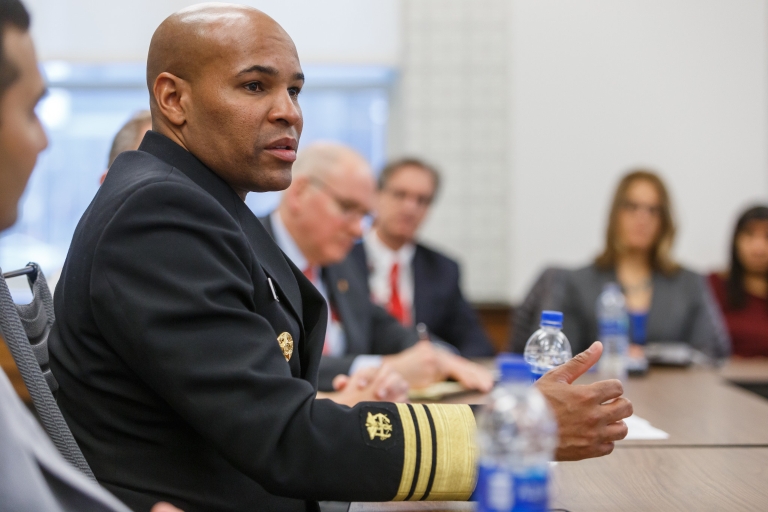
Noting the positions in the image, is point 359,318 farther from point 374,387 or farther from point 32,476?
point 32,476

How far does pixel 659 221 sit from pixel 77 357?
3023 mm

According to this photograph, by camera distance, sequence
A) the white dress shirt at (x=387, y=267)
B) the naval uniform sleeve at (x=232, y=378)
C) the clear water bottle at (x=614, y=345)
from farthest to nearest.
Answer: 1. the white dress shirt at (x=387, y=267)
2. the clear water bottle at (x=614, y=345)
3. the naval uniform sleeve at (x=232, y=378)

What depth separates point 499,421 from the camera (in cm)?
84

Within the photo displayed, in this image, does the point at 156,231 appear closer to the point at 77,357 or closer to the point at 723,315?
the point at 77,357

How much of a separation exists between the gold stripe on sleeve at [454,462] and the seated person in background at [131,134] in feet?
4.25

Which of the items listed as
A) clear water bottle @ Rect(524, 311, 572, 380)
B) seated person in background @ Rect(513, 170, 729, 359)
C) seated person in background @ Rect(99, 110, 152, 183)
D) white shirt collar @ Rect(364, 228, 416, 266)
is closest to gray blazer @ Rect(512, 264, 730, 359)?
seated person in background @ Rect(513, 170, 729, 359)

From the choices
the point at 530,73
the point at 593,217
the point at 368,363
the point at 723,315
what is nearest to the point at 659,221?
the point at 723,315

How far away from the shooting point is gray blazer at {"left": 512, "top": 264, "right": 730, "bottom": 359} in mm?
3398

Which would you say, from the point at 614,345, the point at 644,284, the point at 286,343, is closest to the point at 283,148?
the point at 286,343

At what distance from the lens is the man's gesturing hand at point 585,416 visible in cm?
109

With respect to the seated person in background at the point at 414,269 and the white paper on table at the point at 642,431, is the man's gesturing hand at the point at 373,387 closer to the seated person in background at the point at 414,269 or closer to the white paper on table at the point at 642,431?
the white paper on table at the point at 642,431

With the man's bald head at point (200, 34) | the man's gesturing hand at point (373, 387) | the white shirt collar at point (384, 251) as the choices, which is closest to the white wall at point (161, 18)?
the white shirt collar at point (384, 251)

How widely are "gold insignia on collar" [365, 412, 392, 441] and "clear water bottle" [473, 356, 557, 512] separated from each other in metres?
0.24

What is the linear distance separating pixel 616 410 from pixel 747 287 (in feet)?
10.6
